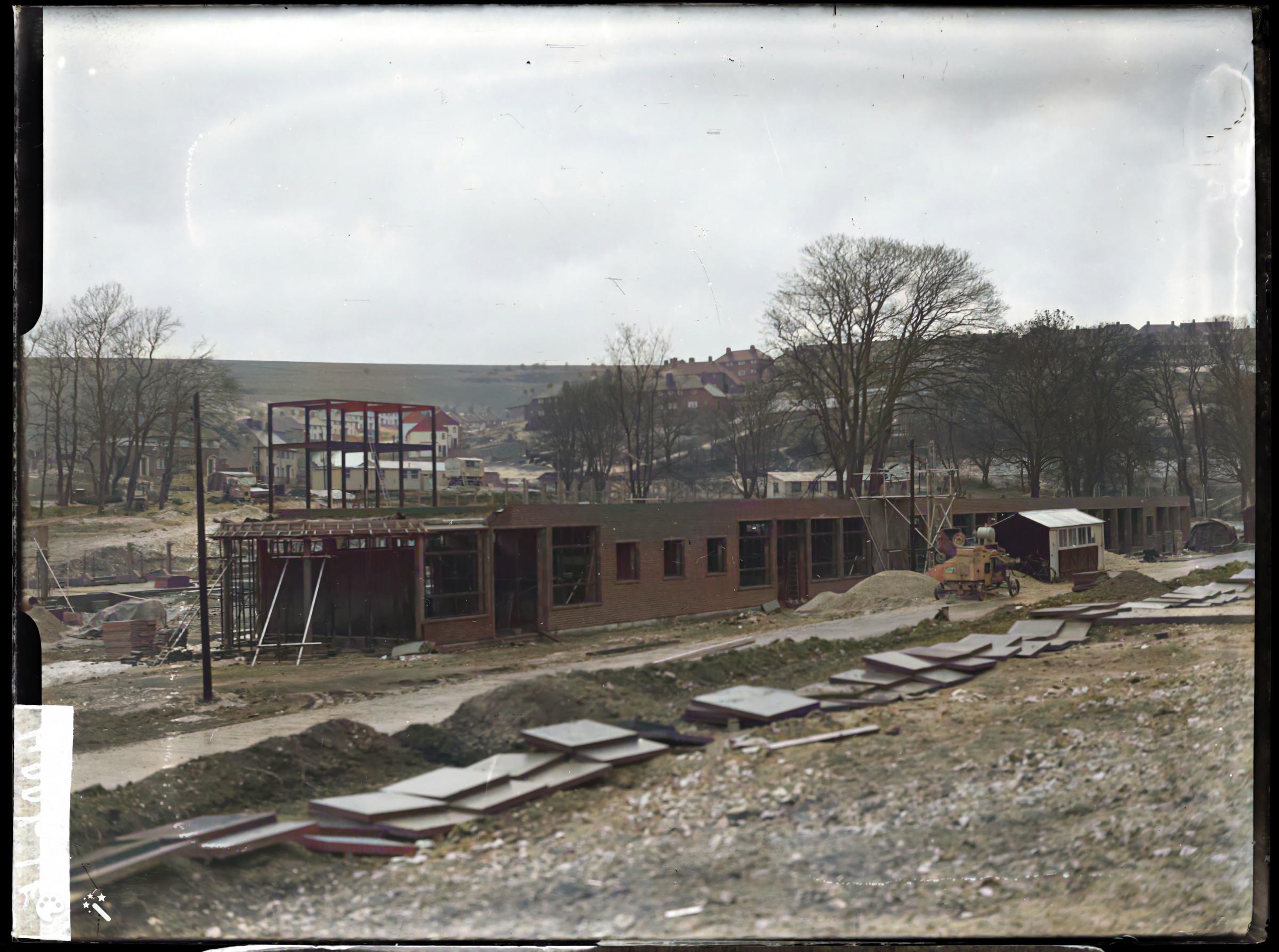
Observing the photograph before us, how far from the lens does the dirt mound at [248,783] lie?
2.77m

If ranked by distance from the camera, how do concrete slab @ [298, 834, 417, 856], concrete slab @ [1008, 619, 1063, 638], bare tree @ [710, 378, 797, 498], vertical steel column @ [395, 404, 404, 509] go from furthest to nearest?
concrete slab @ [1008, 619, 1063, 638] < bare tree @ [710, 378, 797, 498] < vertical steel column @ [395, 404, 404, 509] < concrete slab @ [298, 834, 417, 856]

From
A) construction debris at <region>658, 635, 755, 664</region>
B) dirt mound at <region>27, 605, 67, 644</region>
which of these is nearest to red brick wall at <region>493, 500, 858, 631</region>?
construction debris at <region>658, 635, 755, 664</region>

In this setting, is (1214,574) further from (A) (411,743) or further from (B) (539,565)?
(A) (411,743)

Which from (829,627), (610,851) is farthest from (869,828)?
(610,851)

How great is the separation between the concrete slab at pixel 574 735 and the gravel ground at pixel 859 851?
135 mm

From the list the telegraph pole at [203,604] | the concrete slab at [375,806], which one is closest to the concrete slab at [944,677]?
the concrete slab at [375,806]

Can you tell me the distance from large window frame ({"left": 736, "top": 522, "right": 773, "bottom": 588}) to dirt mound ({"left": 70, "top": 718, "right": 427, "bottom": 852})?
142cm

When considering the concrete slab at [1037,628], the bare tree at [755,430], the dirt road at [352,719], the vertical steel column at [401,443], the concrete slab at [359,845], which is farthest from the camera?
the concrete slab at [1037,628]

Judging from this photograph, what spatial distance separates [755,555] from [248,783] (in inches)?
81.4

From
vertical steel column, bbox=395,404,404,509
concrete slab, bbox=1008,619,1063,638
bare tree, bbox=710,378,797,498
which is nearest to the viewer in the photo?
vertical steel column, bbox=395,404,404,509

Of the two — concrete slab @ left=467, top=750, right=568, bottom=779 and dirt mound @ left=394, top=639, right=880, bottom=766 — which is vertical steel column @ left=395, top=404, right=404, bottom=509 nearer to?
dirt mound @ left=394, top=639, right=880, bottom=766

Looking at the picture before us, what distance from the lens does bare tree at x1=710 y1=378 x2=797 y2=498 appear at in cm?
305

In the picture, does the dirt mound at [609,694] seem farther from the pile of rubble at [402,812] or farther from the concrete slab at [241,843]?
the concrete slab at [241,843]

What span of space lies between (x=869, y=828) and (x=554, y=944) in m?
1.22
